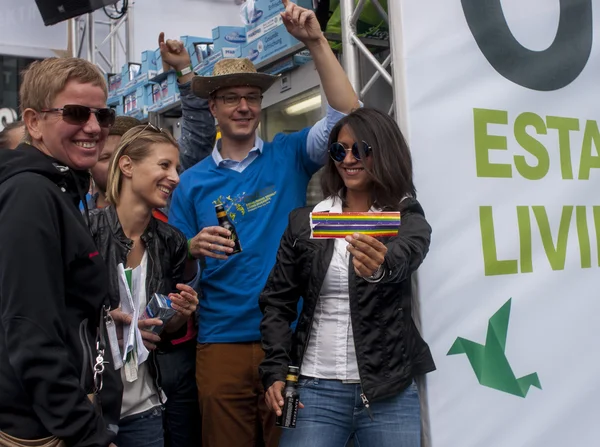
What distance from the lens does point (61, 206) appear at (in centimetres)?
146

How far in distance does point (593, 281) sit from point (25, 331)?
7.11 feet

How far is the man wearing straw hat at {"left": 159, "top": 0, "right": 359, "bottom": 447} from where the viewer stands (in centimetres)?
233

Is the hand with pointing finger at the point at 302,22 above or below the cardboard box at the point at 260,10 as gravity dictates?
below

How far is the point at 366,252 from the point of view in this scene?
1.82 m

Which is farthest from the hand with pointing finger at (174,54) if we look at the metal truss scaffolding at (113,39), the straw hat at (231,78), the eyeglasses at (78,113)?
the metal truss scaffolding at (113,39)

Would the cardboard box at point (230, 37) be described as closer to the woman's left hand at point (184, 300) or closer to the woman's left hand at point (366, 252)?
the woman's left hand at point (184, 300)

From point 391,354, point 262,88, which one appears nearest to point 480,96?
point 262,88

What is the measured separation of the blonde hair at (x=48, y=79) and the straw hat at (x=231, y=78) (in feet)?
2.95

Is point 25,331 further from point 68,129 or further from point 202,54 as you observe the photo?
point 202,54

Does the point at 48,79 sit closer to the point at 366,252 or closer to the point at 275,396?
the point at 366,252

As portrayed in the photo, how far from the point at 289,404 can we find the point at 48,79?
1.07m

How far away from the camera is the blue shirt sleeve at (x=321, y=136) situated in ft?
7.51

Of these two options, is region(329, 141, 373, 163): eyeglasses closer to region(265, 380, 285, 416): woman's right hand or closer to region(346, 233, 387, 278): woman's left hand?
region(346, 233, 387, 278): woman's left hand

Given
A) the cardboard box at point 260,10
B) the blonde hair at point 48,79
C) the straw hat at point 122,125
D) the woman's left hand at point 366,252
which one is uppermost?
the cardboard box at point 260,10
